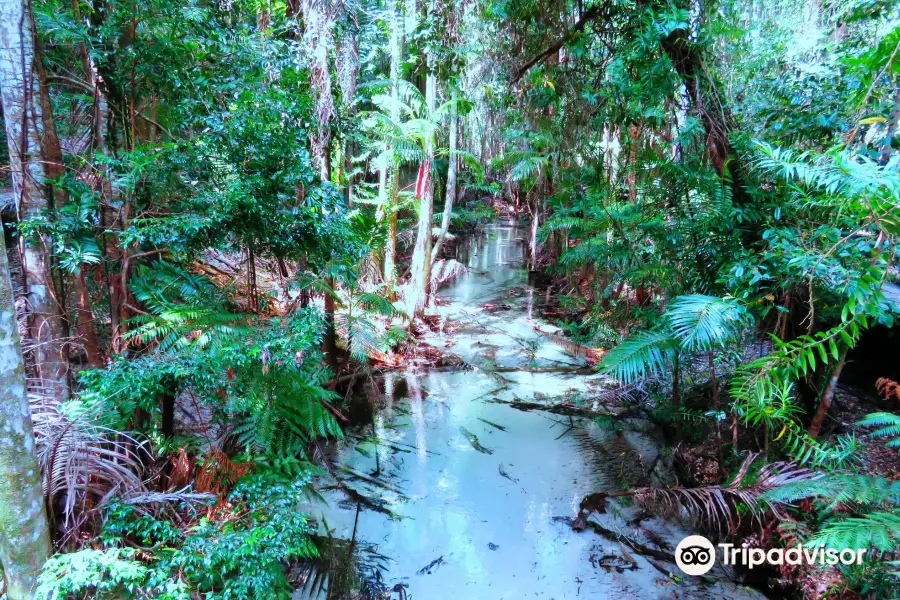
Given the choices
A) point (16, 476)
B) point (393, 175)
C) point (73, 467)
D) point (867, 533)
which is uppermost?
point (393, 175)

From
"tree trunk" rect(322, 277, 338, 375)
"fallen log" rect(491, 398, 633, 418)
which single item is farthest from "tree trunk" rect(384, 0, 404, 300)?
"fallen log" rect(491, 398, 633, 418)

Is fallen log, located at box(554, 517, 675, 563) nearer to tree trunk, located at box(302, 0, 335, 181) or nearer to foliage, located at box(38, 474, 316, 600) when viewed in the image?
foliage, located at box(38, 474, 316, 600)

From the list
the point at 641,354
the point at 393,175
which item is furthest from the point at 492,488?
the point at 393,175

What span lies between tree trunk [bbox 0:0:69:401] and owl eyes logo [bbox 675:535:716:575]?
4104 millimetres

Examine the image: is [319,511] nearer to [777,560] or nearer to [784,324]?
[777,560]

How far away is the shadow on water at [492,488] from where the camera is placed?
3047mm

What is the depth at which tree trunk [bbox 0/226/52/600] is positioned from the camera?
1.75 meters

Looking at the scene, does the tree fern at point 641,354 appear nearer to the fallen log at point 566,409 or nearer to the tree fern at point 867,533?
the tree fern at point 867,533

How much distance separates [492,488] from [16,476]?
3207mm

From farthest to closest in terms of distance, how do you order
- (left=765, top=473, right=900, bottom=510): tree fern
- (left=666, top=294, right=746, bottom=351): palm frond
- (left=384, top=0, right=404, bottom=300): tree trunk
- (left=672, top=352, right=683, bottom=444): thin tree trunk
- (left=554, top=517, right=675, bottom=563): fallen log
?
1. (left=384, top=0, right=404, bottom=300): tree trunk
2. (left=672, top=352, right=683, bottom=444): thin tree trunk
3. (left=554, top=517, right=675, bottom=563): fallen log
4. (left=666, top=294, right=746, bottom=351): palm frond
5. (left=765, top=473, right=900, bottom=510): tree fern

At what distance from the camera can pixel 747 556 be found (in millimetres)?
3014

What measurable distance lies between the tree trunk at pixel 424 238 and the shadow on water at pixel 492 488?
4.68ft

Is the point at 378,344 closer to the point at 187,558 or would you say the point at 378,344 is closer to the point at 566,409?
the point at 566,409

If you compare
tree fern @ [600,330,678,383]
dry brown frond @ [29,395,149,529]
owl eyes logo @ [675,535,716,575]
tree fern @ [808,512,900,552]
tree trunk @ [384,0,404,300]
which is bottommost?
owl eyes logo @ [675,535,716,575]
